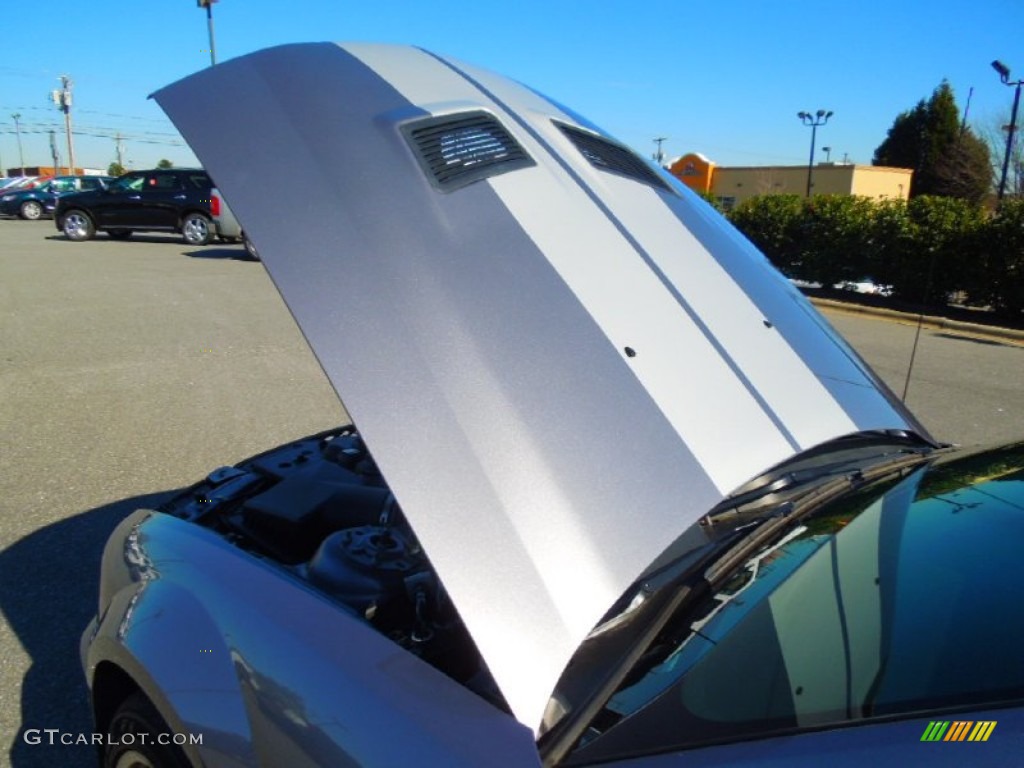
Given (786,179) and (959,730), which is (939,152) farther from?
(959,730)

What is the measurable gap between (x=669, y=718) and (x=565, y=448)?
1.51 feet

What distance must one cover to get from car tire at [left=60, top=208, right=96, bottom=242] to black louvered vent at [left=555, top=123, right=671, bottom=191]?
2056 centimetres

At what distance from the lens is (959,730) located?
0.98 meters

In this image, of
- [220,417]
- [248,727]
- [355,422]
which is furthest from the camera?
[220,417]

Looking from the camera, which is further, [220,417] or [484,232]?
[220,417]

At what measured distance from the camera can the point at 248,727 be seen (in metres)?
1.41

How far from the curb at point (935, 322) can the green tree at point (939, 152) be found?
2298 centimetres

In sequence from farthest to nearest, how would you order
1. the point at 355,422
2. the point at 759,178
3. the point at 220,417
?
the point at 759,178 < the point at 220,417 < the point at 355,422

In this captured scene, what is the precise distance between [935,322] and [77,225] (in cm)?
1952

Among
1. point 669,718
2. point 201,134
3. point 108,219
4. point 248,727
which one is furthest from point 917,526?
point 108,219

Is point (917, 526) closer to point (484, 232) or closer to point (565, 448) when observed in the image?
point (565, 448)

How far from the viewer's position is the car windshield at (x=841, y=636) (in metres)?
1.11

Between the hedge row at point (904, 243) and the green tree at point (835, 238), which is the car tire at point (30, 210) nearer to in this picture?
the hedge row at point (904, 243)

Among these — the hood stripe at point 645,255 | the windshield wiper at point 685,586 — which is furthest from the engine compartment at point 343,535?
the hood stripe at point 645,255
